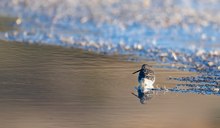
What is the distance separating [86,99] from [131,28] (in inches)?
223

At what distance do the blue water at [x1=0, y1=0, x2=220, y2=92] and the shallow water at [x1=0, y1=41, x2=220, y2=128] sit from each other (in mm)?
1095

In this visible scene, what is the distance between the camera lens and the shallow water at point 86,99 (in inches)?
348

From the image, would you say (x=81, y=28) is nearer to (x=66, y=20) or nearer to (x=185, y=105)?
(x=66, y=20)

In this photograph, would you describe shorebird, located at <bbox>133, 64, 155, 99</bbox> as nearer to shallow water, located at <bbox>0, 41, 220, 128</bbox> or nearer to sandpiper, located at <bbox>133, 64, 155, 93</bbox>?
sandpiper, located at <bbox>133, 64, 155, 93</bbox>

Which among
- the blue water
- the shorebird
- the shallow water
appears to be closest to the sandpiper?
the shorebird

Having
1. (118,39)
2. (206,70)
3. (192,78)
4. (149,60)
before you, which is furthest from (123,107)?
(118,39)

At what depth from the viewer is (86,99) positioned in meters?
9.82

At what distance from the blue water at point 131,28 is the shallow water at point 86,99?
1095mm

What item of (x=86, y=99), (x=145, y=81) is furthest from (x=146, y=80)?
(x=86, y=99)

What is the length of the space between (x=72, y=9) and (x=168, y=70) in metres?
5.88

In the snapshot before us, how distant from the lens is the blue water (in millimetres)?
13203

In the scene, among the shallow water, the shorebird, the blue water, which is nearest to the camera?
the shallow water

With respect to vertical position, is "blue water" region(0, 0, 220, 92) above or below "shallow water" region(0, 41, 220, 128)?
above

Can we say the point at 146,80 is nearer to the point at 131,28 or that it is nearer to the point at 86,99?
the point at 86,99
